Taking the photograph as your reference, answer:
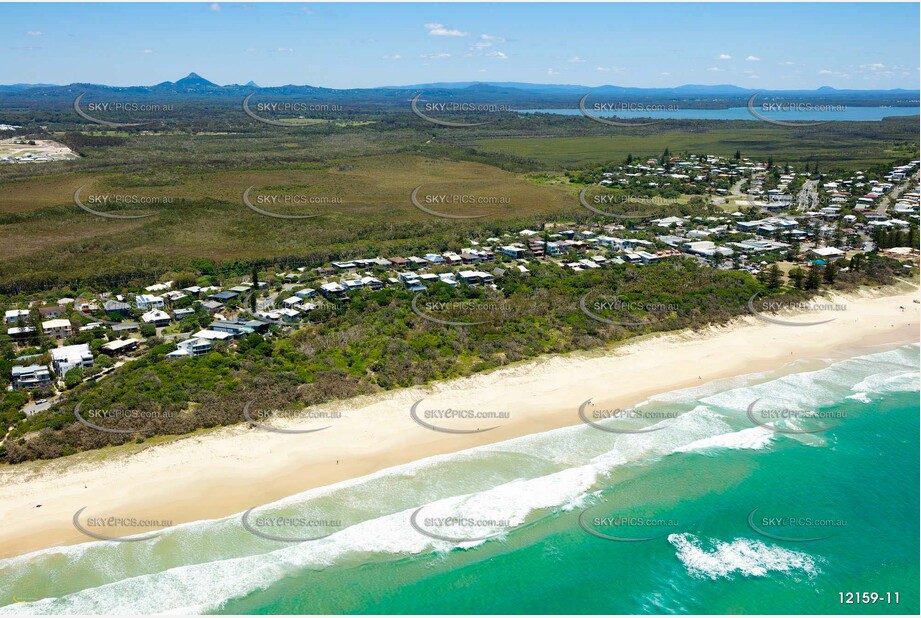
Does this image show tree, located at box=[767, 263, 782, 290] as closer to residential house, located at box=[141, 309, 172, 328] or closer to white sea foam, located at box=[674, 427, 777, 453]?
white sea foam, located at box=[674, 427, 777, 453]

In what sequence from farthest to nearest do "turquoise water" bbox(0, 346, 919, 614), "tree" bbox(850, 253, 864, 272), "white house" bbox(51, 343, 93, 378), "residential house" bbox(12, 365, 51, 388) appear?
"tree" bbox(850, 253, 864, 272), "white house" bbox(51, 343, 93, 378), "residential house" bbox(12, 365, 51, 388), "turquoise water" bbox(0, 346, 919, 614)

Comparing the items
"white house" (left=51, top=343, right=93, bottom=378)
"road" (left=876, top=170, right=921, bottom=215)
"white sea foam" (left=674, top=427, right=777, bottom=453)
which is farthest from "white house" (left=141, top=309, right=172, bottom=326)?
"road" (left=876, top=170, right=921, bottom=215)

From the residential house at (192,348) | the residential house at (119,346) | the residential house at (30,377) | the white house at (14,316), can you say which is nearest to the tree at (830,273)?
the residential house at (192,348)

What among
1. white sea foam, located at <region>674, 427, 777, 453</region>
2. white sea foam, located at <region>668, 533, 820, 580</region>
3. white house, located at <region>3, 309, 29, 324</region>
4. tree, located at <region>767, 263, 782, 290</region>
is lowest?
white sea foam, located at <region>668, 533, 820, 580</region>

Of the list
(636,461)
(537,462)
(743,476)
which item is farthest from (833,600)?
(537,462)

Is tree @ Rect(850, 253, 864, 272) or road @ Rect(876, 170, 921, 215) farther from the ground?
road @ Rect(876, 170, 921, 215)

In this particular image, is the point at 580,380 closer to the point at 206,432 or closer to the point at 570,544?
the point at 570,544

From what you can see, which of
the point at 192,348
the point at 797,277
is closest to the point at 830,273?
the point at 797,277

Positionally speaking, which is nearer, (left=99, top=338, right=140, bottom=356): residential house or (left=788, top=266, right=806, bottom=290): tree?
(left=99, top=338, right=140, bottom=356): residential house
